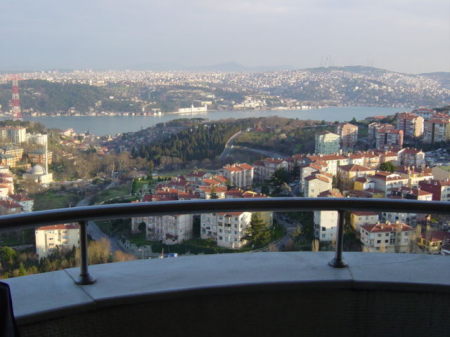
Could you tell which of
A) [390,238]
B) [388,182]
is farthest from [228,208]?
[388,182]

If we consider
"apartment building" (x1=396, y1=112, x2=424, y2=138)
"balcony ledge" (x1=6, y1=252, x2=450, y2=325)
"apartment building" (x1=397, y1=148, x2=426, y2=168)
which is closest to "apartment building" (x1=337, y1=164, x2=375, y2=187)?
"apartment building" (x1=397, y1=148, x2=426, y2=168)

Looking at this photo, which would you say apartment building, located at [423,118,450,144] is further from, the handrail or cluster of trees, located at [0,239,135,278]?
cluster of trees, located at [0,239,135,278]

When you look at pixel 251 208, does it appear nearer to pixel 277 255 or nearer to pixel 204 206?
pixel 204 206

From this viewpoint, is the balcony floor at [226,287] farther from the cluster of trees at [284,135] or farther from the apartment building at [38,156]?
the cluster of trees at [284,135]

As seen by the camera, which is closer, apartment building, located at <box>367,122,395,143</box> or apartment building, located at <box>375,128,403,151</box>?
apartment building, located at <box>375,128,403,151</box>

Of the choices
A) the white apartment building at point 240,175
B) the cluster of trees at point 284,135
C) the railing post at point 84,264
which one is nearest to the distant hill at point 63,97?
the cluster of trees at point 284,135

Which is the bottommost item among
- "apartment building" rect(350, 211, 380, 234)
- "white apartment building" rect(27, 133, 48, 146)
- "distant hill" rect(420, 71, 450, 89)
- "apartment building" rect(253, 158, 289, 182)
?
"apartment building" rect(253, 158, 289, 182)

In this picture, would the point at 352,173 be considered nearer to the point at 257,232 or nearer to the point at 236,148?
the point at 257,232
